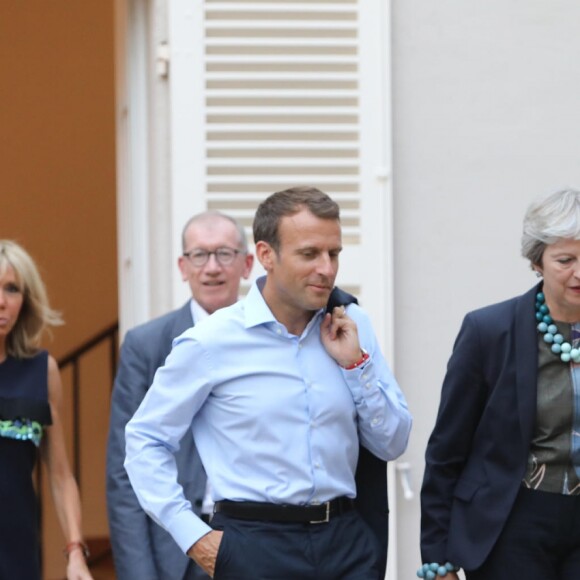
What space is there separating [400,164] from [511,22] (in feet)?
2.24

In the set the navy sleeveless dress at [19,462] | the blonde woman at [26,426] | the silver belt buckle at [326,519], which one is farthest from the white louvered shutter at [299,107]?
the silver belt buckle at [326,519]

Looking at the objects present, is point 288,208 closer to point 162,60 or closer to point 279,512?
point 279,512

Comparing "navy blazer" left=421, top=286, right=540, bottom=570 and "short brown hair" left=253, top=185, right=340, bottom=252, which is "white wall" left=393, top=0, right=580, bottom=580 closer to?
"navy blazer" left=421, top=286, right=540, bottom=570

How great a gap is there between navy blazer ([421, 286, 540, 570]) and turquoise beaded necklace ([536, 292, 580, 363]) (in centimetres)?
2

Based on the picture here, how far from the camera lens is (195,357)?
3.45 meters

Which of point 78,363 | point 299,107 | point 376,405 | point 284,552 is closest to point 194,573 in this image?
point 284,552

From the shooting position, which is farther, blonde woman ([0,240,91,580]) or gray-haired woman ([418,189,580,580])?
blonde woman ([0,240,91,580])

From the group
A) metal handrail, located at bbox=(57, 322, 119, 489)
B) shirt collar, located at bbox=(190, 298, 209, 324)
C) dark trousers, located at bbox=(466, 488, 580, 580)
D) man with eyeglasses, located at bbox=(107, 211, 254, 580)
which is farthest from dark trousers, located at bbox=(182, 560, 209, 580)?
metal handrail, located at bbox=(57, 322, 119, 489)

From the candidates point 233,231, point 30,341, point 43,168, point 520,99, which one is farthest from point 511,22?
point 43,168

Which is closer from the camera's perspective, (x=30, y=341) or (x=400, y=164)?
(x=30, y=341)

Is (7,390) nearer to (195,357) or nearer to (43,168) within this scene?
(195,357)

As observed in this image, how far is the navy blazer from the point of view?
3586 millimetres

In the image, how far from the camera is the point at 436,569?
369 centimetres

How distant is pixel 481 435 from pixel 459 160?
6.23ft
